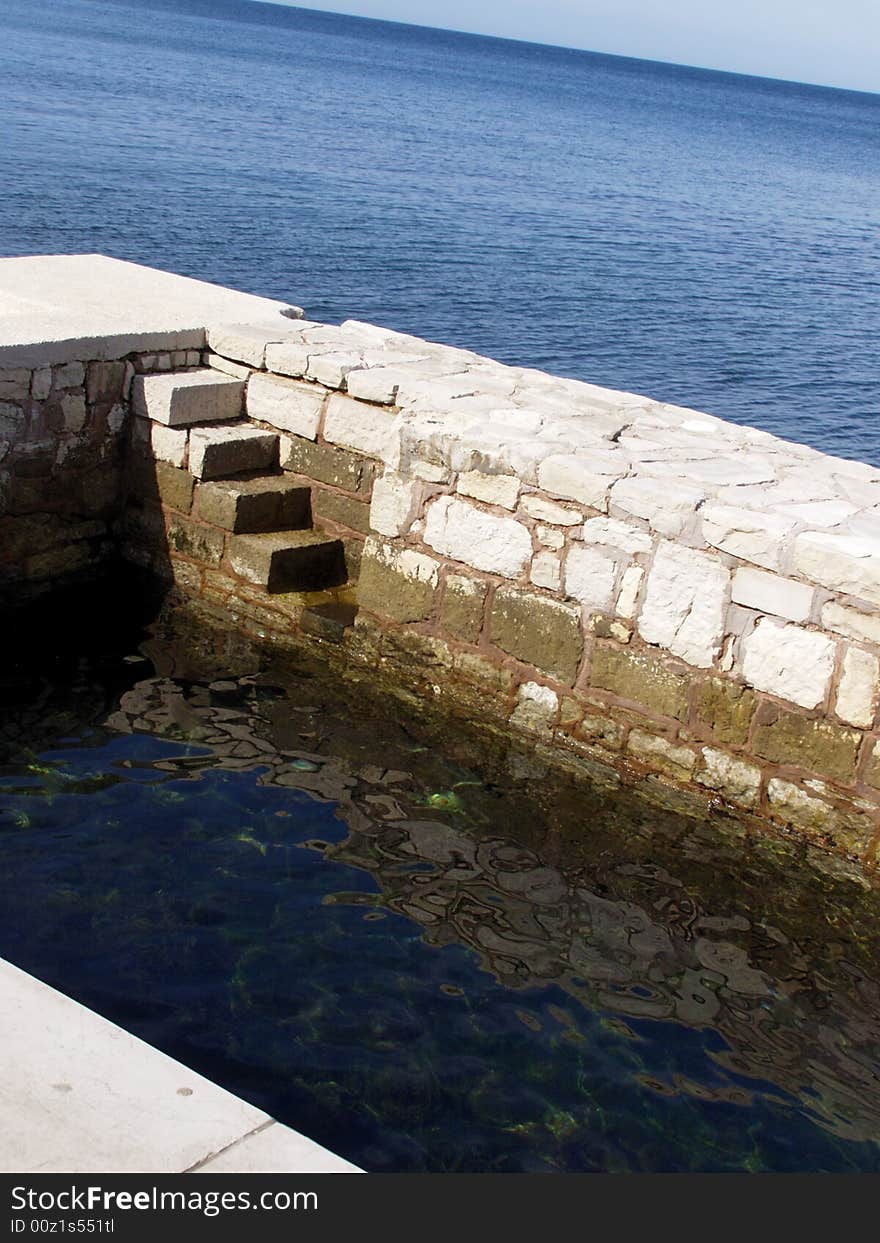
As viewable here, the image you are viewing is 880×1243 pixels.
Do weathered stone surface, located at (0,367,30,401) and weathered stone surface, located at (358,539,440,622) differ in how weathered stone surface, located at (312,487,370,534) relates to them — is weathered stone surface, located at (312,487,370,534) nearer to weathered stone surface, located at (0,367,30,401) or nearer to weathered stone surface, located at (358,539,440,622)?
weathered stone surface, located at (358,539,440,622)

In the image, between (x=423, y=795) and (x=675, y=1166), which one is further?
(x=423, y=795)

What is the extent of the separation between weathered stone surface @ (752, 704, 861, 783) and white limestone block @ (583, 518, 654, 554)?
34.2 inches

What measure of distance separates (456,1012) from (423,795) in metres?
1.50

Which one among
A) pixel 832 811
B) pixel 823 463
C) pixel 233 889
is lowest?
pixel 233 889

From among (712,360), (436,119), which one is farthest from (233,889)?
(436,119)

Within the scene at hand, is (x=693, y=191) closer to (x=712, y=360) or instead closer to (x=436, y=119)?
(x=436, y=119)

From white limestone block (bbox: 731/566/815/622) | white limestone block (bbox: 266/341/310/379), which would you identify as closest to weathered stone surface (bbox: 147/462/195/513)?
white limestone block (bbox: 266/341/310/379)

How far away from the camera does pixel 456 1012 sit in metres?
4.42

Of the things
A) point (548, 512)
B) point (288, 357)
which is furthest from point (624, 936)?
point (288, 357)

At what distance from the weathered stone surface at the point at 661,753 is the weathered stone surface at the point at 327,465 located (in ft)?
6.70

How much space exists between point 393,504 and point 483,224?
21.2 metres

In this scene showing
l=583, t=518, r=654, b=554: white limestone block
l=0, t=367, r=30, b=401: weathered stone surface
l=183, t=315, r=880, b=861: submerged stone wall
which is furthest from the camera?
l=0, t=367, r=30, b=401: weathered stone surface

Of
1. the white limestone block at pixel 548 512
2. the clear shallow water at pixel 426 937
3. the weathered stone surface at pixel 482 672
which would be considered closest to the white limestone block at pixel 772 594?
the white limestone block at pixel 548 512

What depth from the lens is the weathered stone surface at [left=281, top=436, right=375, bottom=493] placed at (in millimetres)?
7109
